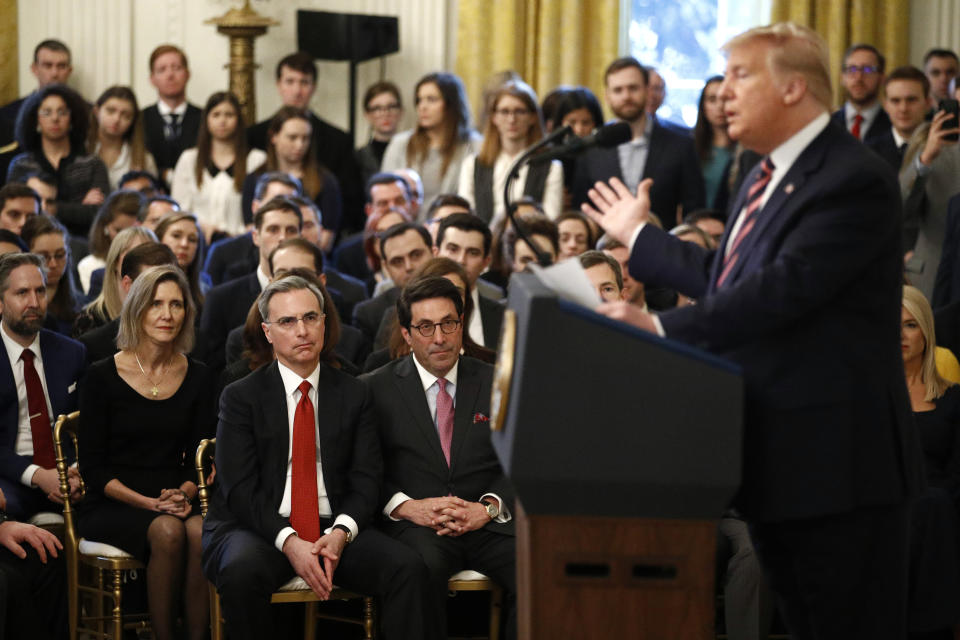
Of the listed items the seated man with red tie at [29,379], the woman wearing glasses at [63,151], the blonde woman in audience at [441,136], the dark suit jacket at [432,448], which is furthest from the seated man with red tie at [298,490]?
the blonde woman in audience at [441,136]

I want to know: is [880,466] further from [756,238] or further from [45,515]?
[45,515]

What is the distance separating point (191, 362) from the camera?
4.43m

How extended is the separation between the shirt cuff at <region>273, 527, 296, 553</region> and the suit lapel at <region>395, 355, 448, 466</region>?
520 mm

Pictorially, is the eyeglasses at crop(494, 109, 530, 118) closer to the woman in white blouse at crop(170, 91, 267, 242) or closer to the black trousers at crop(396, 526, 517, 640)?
the woman in white blouse at crop(170, 91, 267, 242)

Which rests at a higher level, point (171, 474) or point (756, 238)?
point (756, 238)

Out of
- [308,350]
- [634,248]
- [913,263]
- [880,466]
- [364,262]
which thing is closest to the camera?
[880,466]

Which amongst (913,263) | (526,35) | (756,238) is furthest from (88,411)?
(526,35)

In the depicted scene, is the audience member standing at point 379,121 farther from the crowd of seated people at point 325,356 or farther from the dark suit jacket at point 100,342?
the dark suit jacket at point 100,342

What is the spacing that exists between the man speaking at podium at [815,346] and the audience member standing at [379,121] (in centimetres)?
549

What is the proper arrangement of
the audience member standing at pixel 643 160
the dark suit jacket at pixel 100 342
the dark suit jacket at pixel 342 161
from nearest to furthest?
1. the dark suit jacket at pixel 100 342
2. the audience member standing at pixel 643 160
3. the dark suit jacket at pixel 342 161

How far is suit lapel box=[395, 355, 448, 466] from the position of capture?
4066 mm

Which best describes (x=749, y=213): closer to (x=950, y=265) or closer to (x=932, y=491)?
(x=932, y=491)

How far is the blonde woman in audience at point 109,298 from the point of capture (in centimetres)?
509

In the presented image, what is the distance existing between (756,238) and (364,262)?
4.42 meters
